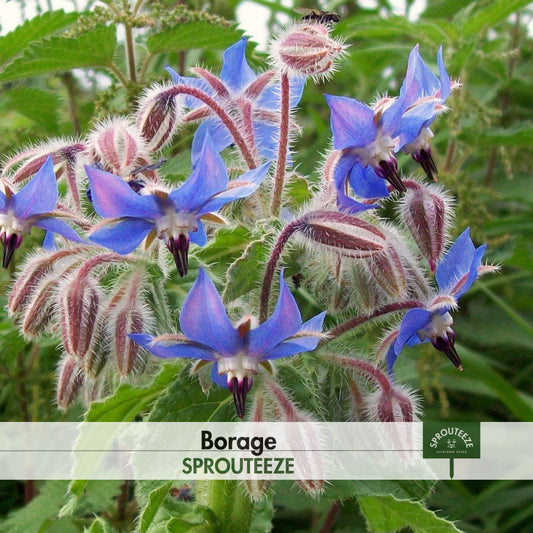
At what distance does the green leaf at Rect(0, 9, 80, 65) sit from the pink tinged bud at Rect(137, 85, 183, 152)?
0.42 m

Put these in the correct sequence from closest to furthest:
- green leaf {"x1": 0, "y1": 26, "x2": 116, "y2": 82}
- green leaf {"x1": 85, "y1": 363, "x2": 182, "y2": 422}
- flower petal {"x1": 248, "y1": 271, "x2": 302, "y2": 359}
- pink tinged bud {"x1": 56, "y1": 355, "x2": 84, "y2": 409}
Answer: flower petal {"x1": 248, "y1": 271, "x2": 302, "y2": 359} → green leaf {"x1": 85, "y1": 363, "x2": 182, "y2": 422} → pink tinged bud {"x1": 56, "y1": 355, "x2": 84, "y2": 409} → green leaf {"x1": 0, "y1": 26, "x2": 116, "y2": 82}

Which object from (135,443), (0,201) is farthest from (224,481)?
(0,201)

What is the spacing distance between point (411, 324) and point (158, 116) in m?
0.35

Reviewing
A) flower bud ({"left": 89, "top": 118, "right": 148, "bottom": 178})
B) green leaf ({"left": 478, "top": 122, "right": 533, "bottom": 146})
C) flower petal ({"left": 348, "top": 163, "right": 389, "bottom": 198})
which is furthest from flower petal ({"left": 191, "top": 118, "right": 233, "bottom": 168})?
green leaf ({"left": 478, "top": 122, "right": 533, "bottom": 146})

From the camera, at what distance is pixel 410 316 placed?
765mm

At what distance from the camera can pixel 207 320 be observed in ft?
2.16

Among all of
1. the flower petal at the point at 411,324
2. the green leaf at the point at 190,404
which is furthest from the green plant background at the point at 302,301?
the flower petal at the point at 411,324

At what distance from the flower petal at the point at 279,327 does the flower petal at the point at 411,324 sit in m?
0.15

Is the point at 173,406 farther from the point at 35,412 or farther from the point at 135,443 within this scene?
the point at 35,412

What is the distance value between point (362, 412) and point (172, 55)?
41.6 inches

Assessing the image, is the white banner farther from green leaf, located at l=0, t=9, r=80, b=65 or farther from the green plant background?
green leaf, located at l=0, t=9, r=80, b=65

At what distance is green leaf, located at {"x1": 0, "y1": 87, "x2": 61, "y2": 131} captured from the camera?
1184mm

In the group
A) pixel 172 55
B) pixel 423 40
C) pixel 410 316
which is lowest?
pixel 410 316

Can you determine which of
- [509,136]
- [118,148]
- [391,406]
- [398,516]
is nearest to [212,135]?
[118,148]
